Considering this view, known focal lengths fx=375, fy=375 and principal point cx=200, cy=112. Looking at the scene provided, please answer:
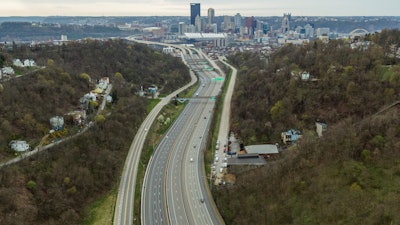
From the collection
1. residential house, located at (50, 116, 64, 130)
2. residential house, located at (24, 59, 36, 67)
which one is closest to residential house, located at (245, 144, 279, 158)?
residential house, located at (50, 116, 64, 130)

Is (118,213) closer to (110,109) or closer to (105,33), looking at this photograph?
(110,109)

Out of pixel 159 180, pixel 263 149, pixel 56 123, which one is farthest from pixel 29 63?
pixel 263 149

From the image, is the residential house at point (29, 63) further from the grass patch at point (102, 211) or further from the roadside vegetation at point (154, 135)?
the grass patch at point (102, 211)

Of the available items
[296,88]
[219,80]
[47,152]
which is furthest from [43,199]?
[219,80]

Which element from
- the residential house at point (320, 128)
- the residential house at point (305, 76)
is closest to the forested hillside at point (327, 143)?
the residential house at point (305, 76)

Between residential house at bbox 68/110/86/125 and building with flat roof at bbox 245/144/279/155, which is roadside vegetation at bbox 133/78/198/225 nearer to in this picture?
residential house at bbox 68/110/86/125
